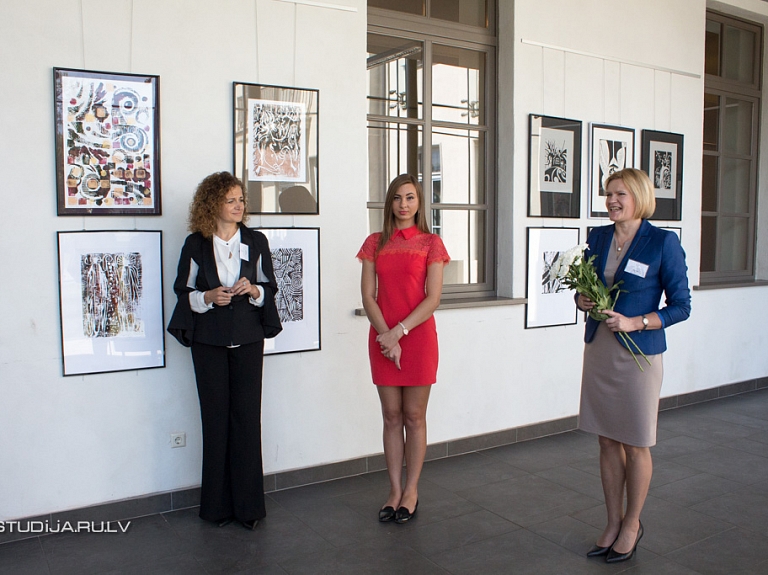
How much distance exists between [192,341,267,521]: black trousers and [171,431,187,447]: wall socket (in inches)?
13.3

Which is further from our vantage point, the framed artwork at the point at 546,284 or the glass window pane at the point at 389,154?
the framed artwork at the point at 546,284

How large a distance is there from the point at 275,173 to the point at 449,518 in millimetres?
2183

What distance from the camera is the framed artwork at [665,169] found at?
5969 millimetres

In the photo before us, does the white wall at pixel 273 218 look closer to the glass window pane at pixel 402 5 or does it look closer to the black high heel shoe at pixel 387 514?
the glass window pane at pixel 402 5

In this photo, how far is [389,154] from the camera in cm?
482

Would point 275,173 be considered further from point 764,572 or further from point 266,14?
point 764,572

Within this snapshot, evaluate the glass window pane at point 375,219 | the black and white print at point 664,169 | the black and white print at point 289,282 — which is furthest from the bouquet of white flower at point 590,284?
the black and white print at point 664,169

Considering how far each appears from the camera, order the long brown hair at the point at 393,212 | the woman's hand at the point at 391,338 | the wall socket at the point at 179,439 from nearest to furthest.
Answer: the woman's hand at the point at 391,338 → the long brown hair at the point at 393,212 → the wall socket at the point at 179,439

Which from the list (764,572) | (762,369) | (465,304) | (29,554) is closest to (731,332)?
(762,369)

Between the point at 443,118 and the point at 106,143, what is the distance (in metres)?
2.41

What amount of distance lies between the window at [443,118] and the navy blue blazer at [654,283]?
2.02 meters

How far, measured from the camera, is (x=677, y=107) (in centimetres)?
617

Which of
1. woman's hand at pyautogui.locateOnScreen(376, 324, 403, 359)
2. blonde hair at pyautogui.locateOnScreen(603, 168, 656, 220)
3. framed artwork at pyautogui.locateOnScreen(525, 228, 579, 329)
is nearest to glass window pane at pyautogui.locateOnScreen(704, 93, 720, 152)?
framed artwork at pyautogui.locateOnScreen(525, 228, 579, 329)

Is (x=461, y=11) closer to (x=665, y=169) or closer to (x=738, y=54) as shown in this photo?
(x=665, y=169)
